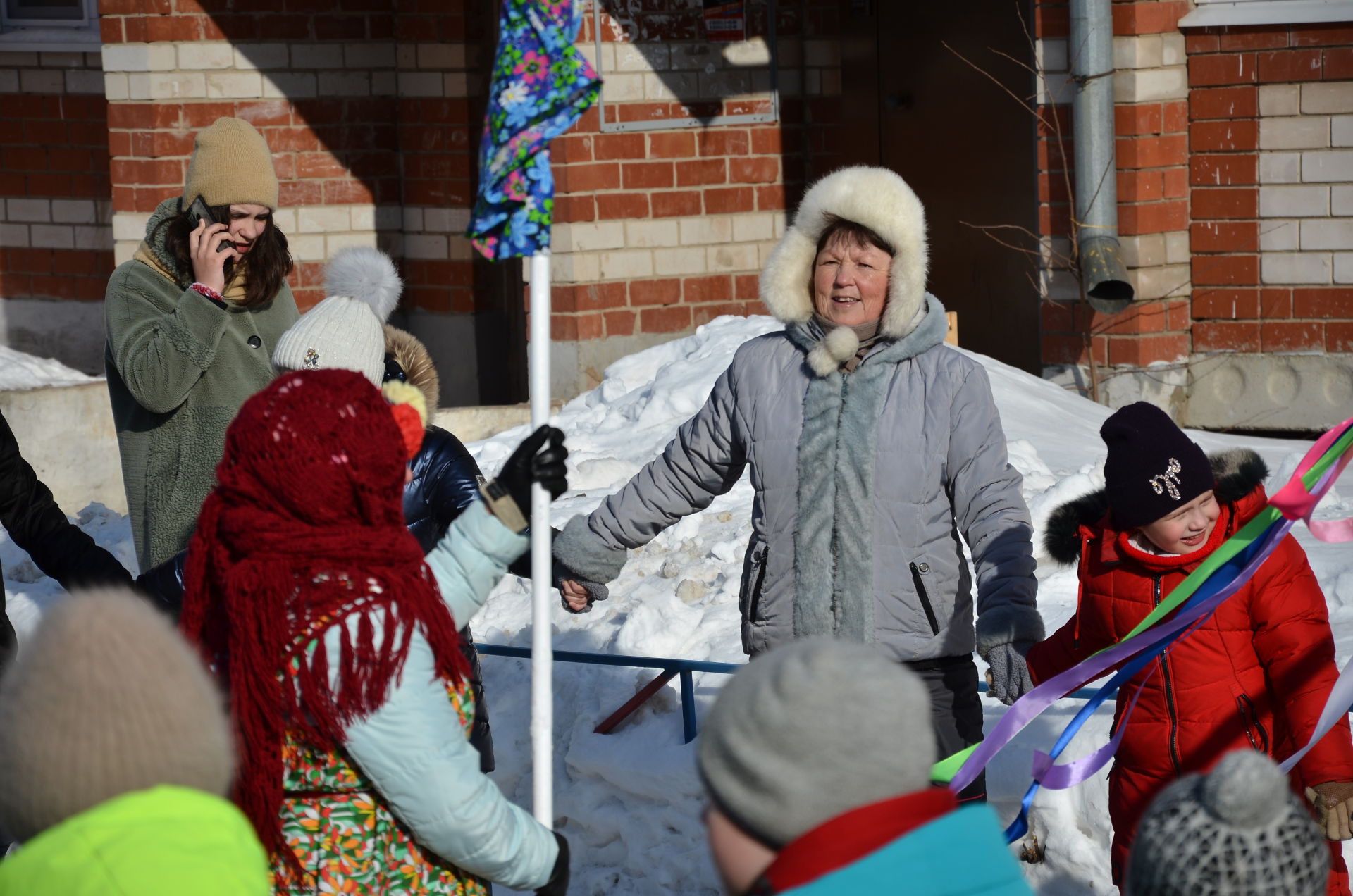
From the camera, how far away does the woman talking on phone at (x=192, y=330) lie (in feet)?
Answer: 12.4

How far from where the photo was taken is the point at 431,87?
9.79m

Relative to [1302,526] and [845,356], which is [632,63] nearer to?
[1302,526]

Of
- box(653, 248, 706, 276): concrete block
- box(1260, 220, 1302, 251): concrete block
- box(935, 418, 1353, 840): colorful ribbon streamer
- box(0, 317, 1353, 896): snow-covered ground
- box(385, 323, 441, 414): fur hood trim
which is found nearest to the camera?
box(935, 418, 1353, 840): colorful ribbon streamer

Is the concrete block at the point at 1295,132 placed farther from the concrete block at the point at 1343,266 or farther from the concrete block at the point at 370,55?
the concrete block at the point at 370,55

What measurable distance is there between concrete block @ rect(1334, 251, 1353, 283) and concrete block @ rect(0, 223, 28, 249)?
31.2 feet

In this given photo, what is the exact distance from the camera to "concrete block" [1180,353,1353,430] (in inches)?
317

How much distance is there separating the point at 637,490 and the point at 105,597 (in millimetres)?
1862

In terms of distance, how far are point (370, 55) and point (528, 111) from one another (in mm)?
7776

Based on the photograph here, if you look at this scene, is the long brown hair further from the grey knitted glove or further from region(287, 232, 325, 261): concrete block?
region(287, 232, 325, 261): concrete block

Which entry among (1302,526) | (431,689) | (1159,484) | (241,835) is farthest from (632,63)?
(241,835)

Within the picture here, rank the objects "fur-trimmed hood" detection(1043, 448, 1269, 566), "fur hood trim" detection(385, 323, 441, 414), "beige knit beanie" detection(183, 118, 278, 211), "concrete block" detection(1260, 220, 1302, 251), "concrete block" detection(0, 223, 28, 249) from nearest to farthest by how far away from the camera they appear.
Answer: "fur-trimmed hood" detection(1043, 448, 1269, 566), "fur hood trim" detection(385, 323, 441, 414), "beige knit beanie" detection(183, 118, 278, 211), "concrete block" detection(1260, 220, 1302, 251), "concrete block" detection(0, 223, 28, 249)

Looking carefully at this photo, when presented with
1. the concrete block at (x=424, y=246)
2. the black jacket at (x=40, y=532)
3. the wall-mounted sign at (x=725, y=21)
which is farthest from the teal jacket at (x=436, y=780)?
the concrete block at (x=424, y=246)

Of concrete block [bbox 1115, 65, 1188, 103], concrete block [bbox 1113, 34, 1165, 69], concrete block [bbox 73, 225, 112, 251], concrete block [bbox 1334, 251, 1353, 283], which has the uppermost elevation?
concrete block [bbox 1113, 34, 1165, 69]

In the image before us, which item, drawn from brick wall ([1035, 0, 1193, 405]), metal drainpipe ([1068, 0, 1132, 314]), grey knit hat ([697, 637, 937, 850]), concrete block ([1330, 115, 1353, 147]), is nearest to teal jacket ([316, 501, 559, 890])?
grey knit hat ([697, 637, 937, 850])
